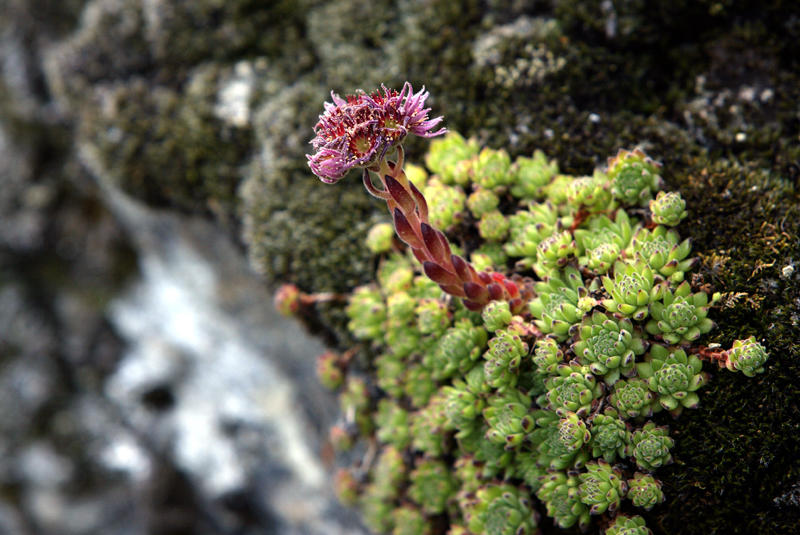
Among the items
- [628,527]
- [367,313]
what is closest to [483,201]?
[367,313]

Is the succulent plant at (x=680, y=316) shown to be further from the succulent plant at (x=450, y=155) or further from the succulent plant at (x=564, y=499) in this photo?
the succulent plant at (x=450, y=155)

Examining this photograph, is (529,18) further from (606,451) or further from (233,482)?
(233,482)

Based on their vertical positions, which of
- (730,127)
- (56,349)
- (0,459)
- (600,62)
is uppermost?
(56,349)

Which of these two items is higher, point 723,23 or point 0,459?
point 0,459

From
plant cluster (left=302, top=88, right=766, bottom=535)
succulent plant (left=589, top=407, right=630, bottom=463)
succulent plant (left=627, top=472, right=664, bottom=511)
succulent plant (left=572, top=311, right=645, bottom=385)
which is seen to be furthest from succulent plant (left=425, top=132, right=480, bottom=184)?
succulent plant (left=627, top=472, right=664, bottom=511)

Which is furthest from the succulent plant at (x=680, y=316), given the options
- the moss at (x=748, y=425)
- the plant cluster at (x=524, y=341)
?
the moss at (x=748, y=425)

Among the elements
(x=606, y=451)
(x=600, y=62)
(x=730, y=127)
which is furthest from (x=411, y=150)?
(x=606, y=451)

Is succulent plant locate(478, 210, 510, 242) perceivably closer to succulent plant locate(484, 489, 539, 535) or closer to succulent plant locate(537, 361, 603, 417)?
succulent plant locate(537, 361, 603, 417)
